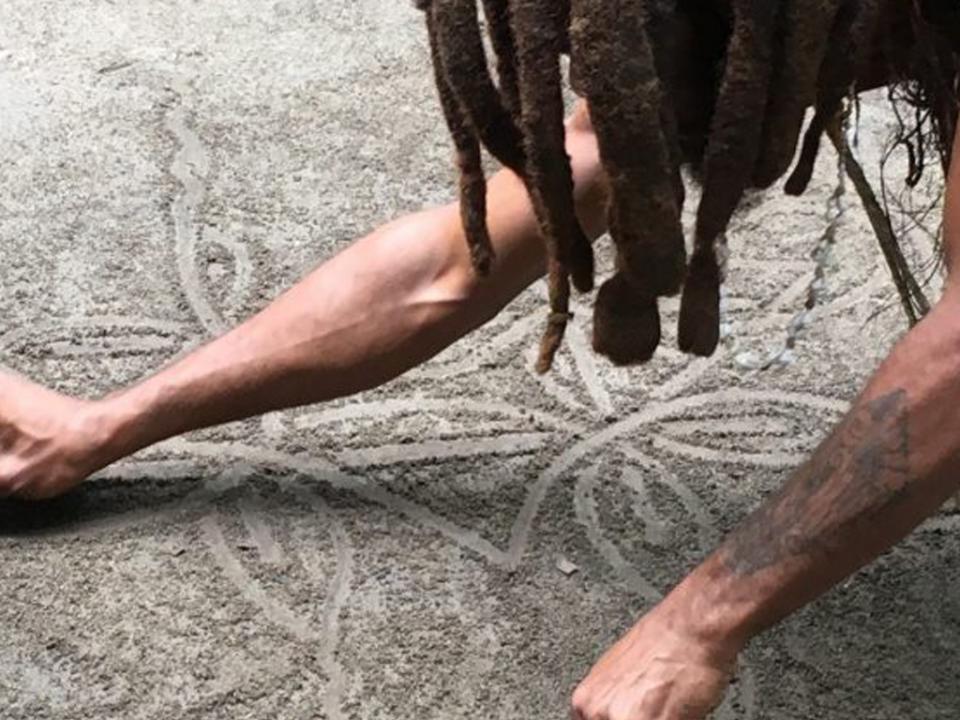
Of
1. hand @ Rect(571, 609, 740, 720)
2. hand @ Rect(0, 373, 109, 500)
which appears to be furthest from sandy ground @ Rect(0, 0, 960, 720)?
hand @ Rect(571, 609, 740, 720)

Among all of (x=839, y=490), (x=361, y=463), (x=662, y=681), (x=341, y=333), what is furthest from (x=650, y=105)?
(x=361, y=463)

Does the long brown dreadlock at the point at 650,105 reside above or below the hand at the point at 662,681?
above

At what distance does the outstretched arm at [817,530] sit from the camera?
3.43 ft

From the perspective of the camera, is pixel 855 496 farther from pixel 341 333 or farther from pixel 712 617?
pixel 341 333

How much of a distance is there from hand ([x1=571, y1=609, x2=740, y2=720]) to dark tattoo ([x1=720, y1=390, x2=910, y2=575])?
0.06 metres

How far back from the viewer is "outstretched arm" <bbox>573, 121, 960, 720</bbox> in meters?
1.04

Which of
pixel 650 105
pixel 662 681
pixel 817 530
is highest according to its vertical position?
pixel 650 105

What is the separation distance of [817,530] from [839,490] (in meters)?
0.03

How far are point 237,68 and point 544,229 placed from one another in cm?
107

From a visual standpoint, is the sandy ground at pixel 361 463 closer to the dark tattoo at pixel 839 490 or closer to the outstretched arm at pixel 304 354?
the outstretched arm at pixel 304 354

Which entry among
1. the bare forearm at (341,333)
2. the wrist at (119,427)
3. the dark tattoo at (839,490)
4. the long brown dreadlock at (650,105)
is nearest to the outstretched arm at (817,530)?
the dark tattoo at (839,490)

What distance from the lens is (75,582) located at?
54.7 inches

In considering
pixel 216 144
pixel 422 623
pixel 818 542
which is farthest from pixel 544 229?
pixel 216 144

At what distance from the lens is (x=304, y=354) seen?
1445 millimetres
